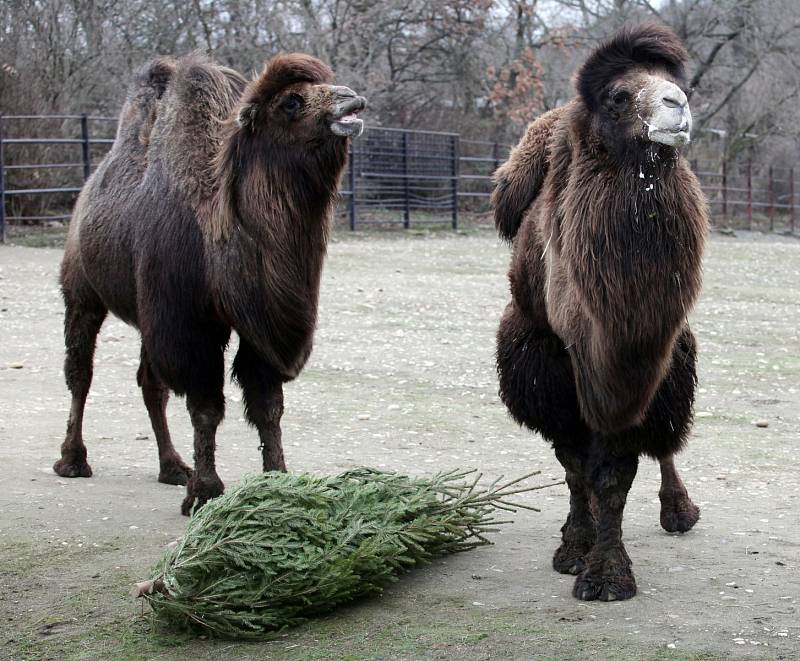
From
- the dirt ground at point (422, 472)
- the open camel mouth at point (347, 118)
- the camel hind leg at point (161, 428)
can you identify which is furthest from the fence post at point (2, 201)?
the open camel mouth at point (347, 118)

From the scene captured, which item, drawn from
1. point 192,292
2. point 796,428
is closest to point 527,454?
point 796,428

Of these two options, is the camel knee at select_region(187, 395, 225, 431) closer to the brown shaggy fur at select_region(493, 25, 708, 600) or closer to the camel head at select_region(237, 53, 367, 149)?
the camel head at select_region(237, 53, 367, 149)

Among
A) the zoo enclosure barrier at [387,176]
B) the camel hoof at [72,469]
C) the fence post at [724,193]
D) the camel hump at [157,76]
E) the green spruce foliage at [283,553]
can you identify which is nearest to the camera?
the green spruce foliage at [283,553]

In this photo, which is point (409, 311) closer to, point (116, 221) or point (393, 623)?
point (116, 221)

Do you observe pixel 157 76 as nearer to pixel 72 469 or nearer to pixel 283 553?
pixel 72 469

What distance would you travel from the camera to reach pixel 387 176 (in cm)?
2594

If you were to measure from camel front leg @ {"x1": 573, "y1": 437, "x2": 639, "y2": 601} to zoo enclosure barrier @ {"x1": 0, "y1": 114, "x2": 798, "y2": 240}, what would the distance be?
49.6 ft

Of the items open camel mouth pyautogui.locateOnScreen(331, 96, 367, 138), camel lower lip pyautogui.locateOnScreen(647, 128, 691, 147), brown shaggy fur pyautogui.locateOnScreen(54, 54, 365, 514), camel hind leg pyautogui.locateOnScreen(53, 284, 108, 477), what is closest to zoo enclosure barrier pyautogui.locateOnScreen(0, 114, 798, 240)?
camel hind leg pyautogui.locateOnScreen(53, 284, 108, 477)

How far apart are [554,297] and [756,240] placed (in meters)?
26.1

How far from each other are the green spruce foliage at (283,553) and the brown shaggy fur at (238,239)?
957 millimetres

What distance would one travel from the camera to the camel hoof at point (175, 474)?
664 centimetres

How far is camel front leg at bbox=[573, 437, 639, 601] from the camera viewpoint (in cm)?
451

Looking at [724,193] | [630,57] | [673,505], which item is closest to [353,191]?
[724,193]

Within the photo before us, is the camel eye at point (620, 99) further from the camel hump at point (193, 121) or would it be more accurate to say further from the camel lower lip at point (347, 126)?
the camel hump at point (193, 121)
